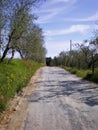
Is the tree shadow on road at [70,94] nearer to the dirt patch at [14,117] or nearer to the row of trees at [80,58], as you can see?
the dirt patch at [14,117]

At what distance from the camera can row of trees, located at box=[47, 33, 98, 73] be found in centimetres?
5697

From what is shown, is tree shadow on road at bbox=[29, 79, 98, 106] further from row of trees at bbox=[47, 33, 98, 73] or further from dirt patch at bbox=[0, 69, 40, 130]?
row of trees at bbox=[47, 33, 98, 73]

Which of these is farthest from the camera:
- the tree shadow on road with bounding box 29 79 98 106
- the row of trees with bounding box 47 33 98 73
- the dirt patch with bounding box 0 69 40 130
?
the row of trees with bounding box 47 33 98 73

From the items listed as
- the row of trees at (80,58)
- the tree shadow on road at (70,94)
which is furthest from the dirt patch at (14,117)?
the row of trees at (80,58)

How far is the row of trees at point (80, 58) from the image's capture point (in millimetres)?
56975

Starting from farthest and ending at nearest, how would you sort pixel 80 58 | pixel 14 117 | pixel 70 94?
pixel 80 58
pixel 70 94
pixel 14 117

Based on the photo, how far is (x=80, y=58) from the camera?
8650cm

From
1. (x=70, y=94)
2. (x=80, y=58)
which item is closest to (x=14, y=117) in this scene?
(x=70, y=94)

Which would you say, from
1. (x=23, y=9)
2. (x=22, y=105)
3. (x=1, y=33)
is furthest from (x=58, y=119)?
(x=23, y=9)

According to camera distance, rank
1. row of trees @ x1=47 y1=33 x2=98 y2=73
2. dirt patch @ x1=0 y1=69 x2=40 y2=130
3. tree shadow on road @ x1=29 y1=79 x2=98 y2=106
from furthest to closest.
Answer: row of trees @ x1=47 y1=33 x2=98 y2=73 < tree shadow on road @ x1=29 y1=79 x2=98 y2=106 < dirt patch @ x1=0 y1=69 x2=40 y2=130

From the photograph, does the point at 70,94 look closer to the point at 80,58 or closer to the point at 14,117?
the point at 14,117

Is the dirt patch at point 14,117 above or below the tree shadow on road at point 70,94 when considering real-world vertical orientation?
below

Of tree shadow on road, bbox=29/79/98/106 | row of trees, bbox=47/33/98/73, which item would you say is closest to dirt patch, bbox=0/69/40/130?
tree shadow on road, bbox=29/79/98/106

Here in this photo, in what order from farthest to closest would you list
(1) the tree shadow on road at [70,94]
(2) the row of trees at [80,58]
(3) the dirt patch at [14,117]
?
(2) the row of trees at [80,58] → (1) the tree shadow on road at [70,94] → (3) the dirt patch at [14,117]
